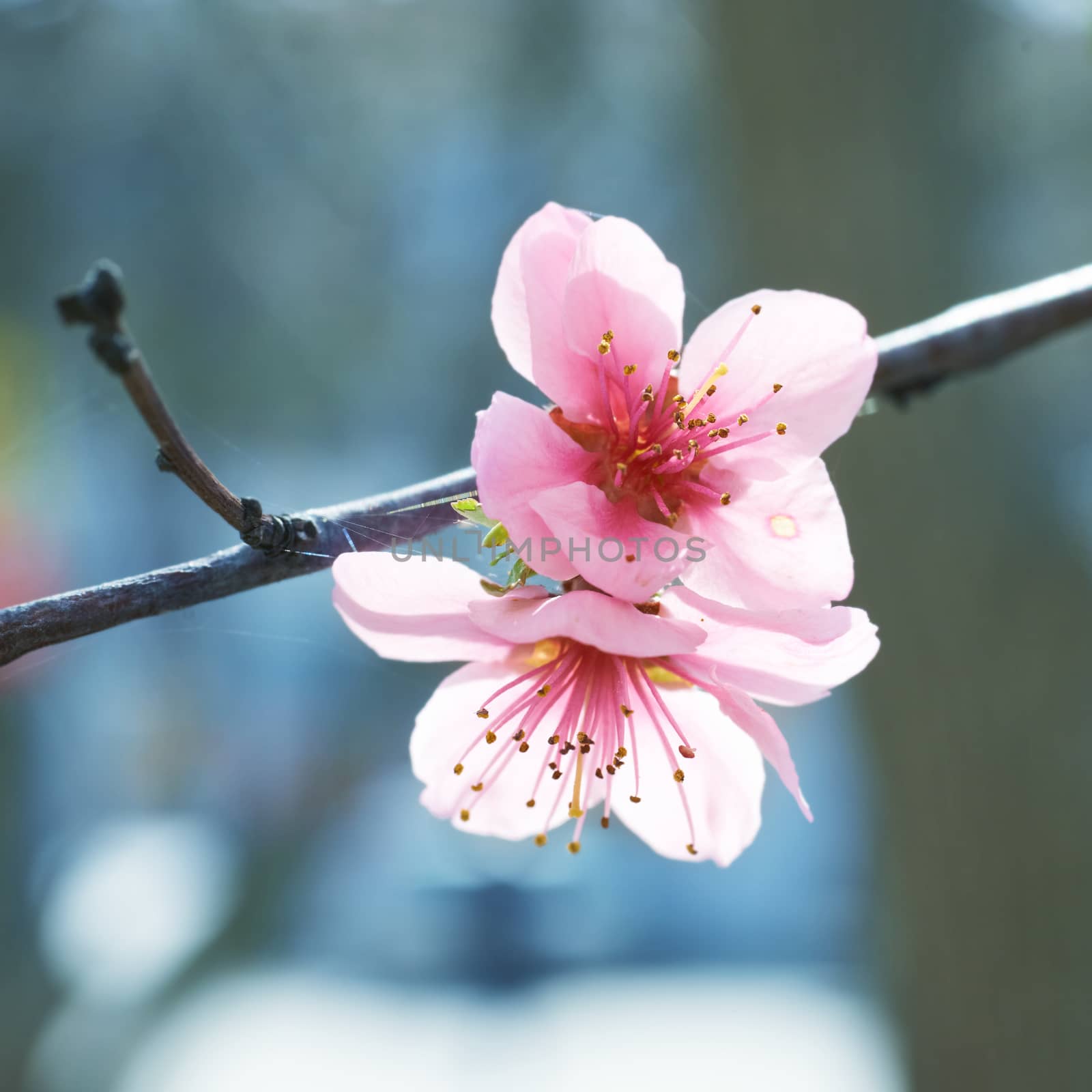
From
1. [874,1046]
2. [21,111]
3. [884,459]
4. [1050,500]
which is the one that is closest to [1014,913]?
[884,459]

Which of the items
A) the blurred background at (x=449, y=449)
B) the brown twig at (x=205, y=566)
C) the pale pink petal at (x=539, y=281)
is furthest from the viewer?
the blurred background at (x=449, y=449)

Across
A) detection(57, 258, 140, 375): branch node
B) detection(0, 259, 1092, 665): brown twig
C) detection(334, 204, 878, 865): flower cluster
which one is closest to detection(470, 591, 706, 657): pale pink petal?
detection(334, 204, 878, 865): flower cluster

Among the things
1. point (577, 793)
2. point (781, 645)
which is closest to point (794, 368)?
point (781, 645)

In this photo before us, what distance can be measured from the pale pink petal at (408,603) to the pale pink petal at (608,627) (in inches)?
2.5

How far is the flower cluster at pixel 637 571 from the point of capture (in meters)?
0.46

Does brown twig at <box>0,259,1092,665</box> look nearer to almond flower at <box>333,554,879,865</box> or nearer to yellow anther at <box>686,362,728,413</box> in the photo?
almond flower at <box>333,554,879,865</box>

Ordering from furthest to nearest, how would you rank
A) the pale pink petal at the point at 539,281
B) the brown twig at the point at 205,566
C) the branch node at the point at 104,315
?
the pale pink petal at the point at 539,281 < the brown twig at the point at 205,566 < the branch node at the point at 104,315

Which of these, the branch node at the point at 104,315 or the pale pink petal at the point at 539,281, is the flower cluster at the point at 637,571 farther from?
the branch node at the point at 104,315

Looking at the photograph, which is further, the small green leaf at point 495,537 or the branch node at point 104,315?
the small green leaf at point 495,537

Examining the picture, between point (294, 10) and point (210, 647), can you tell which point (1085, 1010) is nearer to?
point (210, 647)

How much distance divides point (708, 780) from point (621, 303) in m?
0.30

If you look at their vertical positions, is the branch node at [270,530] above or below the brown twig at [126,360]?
below

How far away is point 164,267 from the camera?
3.90m

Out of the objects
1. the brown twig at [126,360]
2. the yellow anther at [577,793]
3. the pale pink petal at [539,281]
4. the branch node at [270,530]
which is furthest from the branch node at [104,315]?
the yellow anther at [577,793]
